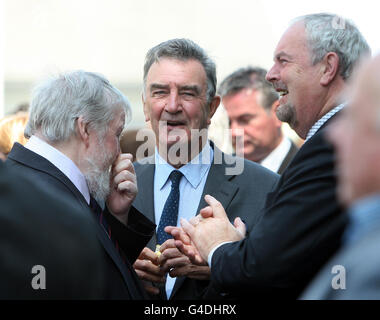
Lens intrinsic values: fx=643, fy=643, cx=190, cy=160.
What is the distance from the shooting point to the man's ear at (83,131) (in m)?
3.14

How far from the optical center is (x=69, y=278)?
1.62 meters

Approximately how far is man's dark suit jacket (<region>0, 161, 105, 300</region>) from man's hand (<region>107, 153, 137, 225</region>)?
1.81 meters

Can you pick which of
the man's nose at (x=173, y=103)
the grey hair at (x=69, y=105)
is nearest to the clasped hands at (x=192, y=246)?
the grey hair at (x=69, y=105)

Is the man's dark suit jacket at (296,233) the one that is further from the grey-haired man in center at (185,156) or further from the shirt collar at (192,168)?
the shirt collar at (192,168)

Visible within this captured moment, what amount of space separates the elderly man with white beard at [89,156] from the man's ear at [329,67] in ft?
3.44

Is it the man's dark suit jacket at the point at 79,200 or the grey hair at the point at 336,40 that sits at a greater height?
the grey hair at the point at 336,40

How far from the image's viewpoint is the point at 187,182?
396cm

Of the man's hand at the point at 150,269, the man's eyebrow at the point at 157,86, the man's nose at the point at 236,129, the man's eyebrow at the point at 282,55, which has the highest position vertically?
the man's eyebrow at the point at 282,55

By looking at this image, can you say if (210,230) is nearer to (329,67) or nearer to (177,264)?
(177,264)

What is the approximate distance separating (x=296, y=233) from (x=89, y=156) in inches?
46.6

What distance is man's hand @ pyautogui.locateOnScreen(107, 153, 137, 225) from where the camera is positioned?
3.51 metres

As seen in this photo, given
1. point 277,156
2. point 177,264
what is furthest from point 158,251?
point 277,156

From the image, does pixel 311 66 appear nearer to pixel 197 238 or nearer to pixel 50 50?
pixel 197 238

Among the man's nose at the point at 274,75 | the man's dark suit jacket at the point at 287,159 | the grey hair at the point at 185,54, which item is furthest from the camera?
the man's dark suit jacket at the point at 287,159
